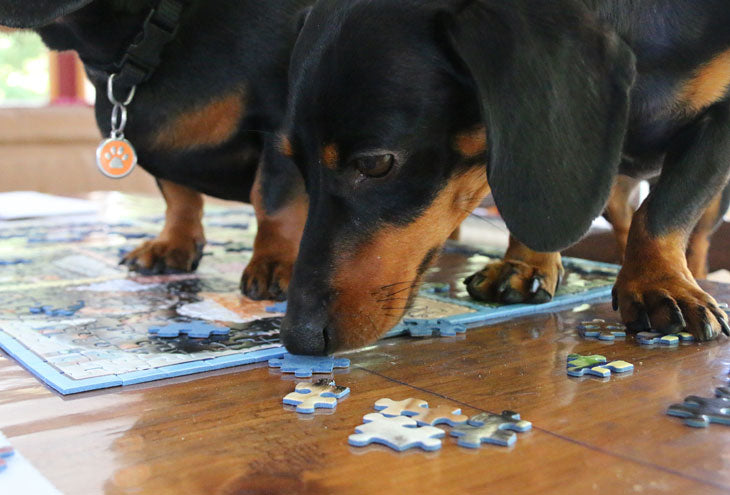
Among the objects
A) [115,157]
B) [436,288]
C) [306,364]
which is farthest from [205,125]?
[306,364]

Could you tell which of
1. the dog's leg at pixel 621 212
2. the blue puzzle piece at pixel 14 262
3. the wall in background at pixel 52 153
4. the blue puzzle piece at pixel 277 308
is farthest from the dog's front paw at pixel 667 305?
the wall in background at pixel 52 153

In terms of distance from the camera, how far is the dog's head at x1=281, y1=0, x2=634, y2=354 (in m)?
1.21

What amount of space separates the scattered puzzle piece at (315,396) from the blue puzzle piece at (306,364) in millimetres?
68

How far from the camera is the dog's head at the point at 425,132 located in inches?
47.6

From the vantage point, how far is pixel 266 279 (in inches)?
67.7

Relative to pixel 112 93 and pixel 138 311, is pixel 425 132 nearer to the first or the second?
pixel 138 311

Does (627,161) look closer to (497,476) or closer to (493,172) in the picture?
(493,172)

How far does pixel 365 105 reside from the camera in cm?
125

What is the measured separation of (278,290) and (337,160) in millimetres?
467

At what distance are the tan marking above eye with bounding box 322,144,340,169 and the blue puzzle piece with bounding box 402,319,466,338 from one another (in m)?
0.29

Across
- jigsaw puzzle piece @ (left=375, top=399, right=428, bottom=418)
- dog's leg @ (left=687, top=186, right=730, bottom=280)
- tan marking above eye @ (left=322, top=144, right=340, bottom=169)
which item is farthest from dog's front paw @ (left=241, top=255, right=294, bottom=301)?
dog's leg @ (left=687, top=186, right=730, bottom=280)

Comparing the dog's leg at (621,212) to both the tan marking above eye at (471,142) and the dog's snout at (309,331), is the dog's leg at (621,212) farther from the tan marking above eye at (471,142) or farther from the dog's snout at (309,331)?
the dog's snout at (309,331)

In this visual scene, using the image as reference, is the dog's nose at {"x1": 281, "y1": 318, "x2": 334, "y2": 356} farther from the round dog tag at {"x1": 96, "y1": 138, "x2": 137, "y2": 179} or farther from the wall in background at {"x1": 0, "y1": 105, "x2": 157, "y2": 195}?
the wall in background at {"x1": 0, "y1": 105, "x2": 157, "y2": 195}

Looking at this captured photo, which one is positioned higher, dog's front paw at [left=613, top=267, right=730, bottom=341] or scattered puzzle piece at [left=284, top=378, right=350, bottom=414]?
dog's front paw at [left=613, top=267, right=730, bottom=341]
